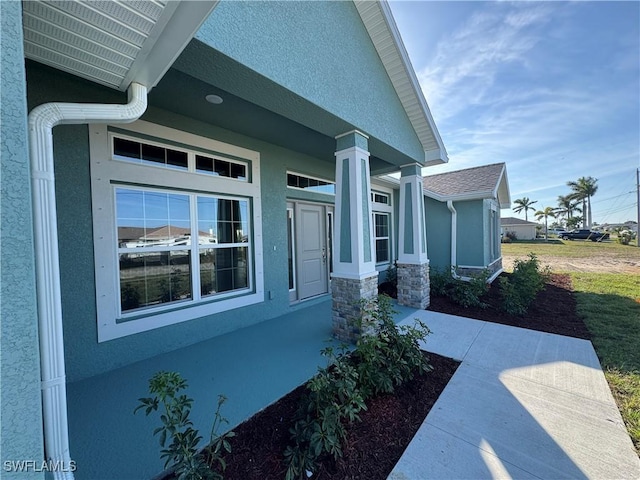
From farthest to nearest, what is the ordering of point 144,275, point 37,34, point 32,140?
point 144,275, point 37,34, point 32,140

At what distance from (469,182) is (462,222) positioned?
1734 millimetres

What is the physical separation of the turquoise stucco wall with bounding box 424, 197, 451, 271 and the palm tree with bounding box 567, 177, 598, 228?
49.9 m

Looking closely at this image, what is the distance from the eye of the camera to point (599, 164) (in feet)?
67.0

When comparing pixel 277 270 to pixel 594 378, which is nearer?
pixel 594 378

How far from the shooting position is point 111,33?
1.75 metres

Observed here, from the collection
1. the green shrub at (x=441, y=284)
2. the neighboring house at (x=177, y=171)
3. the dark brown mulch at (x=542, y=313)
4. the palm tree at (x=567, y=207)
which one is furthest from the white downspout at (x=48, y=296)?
the palm tree at (x=567, y=207)

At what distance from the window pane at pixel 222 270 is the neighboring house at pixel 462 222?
6.14 metres

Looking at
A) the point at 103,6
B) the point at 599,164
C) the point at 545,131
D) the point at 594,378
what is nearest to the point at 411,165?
the point at 594,378

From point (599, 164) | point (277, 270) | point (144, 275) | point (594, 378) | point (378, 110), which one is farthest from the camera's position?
point (599, 164)

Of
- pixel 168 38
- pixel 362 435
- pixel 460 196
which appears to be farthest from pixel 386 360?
pixel 460 196

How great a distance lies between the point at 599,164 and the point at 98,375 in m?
32.0

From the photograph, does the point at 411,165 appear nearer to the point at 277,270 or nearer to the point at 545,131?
the point at 277,270

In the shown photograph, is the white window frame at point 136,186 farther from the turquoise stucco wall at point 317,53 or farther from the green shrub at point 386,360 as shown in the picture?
the green shrub at point 386,360

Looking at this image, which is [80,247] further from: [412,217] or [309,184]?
[412,217]
